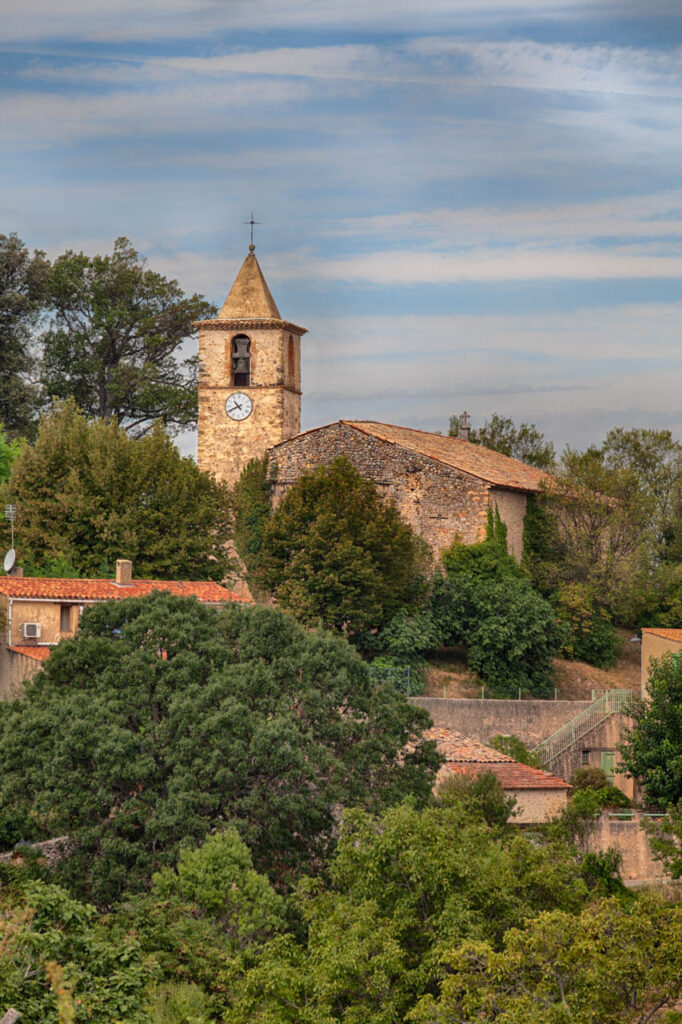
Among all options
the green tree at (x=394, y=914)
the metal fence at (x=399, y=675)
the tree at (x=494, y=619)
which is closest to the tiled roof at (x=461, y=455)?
the tree at (x=494, y=619)

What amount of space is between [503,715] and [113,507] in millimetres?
12821

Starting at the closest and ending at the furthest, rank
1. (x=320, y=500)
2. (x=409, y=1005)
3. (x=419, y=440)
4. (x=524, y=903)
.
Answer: (x=409, y=1005) → (x=524, y=903) → (x=320, y=500) → (x=419, y=440)

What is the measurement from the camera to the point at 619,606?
156 feet

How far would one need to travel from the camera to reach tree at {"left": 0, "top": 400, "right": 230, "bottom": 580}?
135 ft

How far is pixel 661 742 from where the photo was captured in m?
34.9

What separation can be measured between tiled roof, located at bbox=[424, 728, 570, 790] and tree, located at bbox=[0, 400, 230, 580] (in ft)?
33.5

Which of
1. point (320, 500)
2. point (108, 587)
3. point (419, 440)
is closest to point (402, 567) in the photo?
point (320, 500)

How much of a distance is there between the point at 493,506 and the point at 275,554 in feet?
24.2

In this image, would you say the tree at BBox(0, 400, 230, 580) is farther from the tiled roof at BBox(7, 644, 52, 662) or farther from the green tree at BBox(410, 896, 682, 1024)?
the green tree at BBox(410, 896, 682, 1024)

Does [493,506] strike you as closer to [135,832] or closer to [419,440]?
[419,440]

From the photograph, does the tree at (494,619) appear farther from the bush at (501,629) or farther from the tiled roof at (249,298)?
the tiled roof at (249,298)

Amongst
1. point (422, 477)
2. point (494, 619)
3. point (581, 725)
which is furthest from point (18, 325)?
point (581, 725)

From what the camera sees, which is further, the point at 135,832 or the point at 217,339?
the point at 217,339

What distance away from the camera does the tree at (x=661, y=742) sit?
1355 inches
